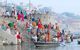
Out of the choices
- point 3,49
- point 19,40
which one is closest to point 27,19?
point 19,40

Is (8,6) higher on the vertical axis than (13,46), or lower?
higher

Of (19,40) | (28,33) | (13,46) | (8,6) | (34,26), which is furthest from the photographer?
(8,6)

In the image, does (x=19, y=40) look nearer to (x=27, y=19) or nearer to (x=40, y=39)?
(x=40, y=39)

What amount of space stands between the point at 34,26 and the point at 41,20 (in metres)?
3.54

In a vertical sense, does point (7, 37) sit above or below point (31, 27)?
below

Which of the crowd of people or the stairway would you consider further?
the crowd of people

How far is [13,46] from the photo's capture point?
73.0 ft

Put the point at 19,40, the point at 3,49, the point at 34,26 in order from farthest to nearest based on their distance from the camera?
the point at 34,26 → the point at 19,40 → the point at 3,49

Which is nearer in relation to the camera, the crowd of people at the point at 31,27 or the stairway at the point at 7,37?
the stairway at the point at 7,37

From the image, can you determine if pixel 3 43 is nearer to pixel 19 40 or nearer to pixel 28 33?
pixel 19 40

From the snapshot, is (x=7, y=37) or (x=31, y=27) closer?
(x=7, y=37)

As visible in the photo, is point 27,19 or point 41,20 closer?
point 27,19

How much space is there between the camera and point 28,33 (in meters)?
26.4

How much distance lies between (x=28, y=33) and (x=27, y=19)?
2.53 metres
